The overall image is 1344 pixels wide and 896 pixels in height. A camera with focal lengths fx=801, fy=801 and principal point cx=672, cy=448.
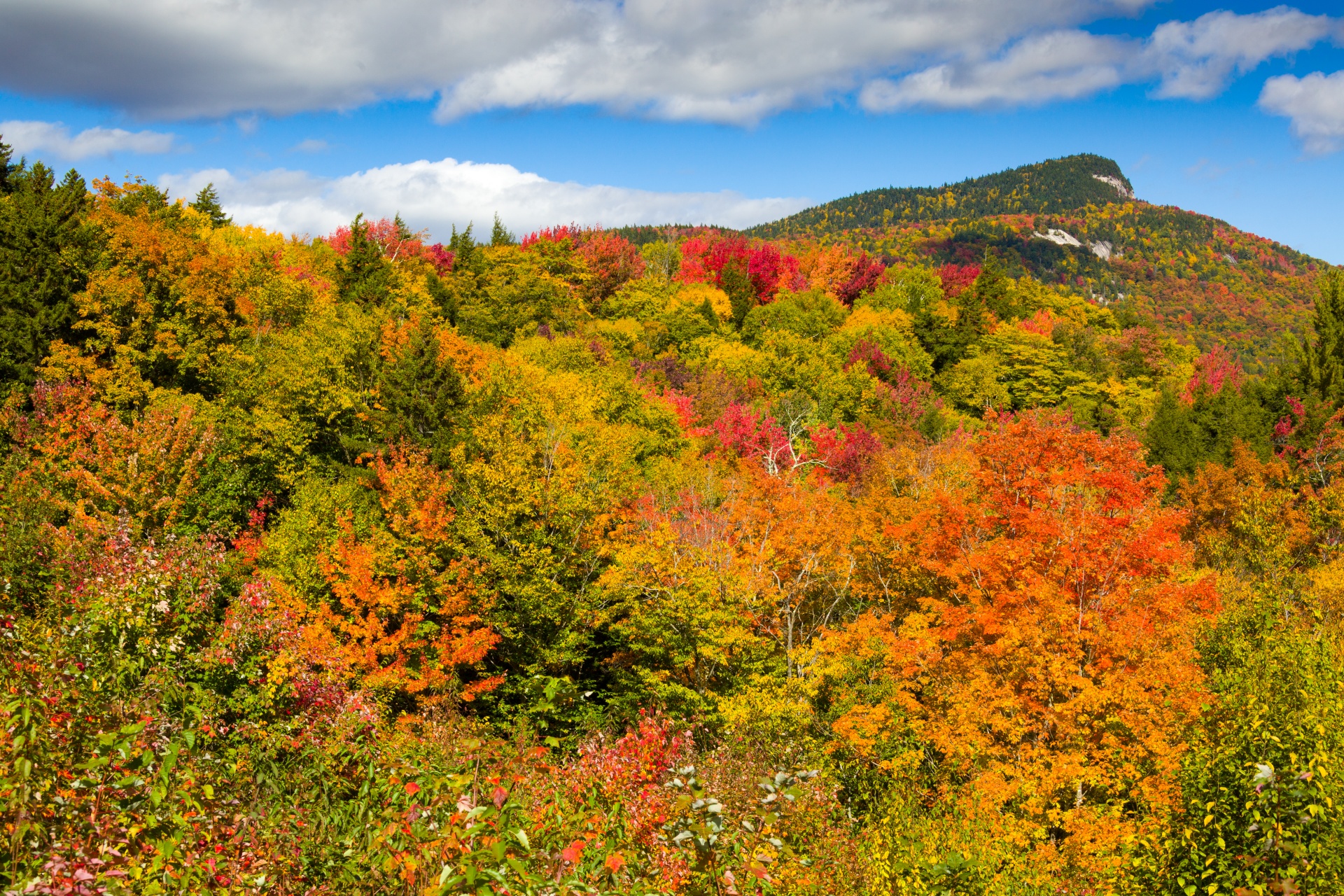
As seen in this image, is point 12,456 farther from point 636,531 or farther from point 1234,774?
point 1234,774

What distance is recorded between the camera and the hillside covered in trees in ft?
23.9

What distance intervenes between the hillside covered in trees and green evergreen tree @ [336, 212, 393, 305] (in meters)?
0.27

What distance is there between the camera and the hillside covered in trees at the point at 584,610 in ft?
23.9

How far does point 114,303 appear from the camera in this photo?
35.3m

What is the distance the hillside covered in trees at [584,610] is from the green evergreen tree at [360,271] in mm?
273

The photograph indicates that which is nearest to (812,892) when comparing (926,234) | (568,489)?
(568,489)

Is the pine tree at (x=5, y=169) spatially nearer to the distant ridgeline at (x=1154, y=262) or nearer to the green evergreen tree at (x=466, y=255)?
the green evergreen tree at (x=466, y=255)

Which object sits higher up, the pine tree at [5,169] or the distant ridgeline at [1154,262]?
the distant ridgeline at [1154,262]

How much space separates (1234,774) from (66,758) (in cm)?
1138

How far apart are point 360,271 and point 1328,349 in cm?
6622

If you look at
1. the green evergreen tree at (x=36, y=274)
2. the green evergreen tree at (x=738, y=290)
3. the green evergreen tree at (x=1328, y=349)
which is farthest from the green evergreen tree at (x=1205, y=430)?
the green evergreen tree at (x=36, y=274)

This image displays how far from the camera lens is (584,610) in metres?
Answer: 28.2

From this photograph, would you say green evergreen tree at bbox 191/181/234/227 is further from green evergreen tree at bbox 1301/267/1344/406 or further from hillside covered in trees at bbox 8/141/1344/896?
green evergreen tree at bbox 1301/267/1344/406

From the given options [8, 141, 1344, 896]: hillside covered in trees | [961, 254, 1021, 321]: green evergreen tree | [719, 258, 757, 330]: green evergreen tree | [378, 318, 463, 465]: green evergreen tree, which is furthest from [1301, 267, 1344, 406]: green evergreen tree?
[378, 318, 463, 465]: green evergreen tree
